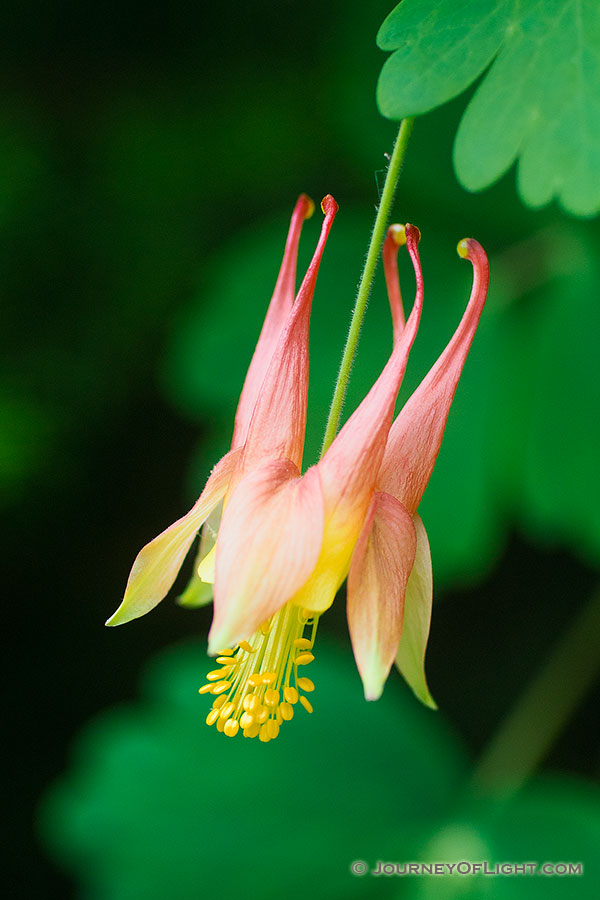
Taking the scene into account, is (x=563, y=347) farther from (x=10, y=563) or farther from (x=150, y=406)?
(x=10, y=563)

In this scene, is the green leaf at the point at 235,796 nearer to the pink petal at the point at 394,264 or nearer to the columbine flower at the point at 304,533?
the columbine flower at the point at 304,533

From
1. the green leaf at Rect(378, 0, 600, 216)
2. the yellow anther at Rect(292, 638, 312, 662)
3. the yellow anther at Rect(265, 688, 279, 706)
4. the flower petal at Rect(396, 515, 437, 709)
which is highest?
the green leaf at Rect(378, 0, 600, 216)

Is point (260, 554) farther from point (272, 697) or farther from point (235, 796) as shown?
point (235, 796)

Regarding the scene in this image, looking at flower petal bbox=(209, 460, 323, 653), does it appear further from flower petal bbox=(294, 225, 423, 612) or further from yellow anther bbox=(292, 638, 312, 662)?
yellow anther bbox=(292, 638, 312, 662)

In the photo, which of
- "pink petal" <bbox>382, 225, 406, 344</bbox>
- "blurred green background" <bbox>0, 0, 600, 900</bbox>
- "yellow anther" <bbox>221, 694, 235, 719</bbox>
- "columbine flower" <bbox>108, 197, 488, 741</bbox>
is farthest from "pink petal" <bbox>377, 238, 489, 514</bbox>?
"blurred green background" <bbox>0, 0, 600, 900</bbox>

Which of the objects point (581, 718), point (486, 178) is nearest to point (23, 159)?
point (486, 178)
